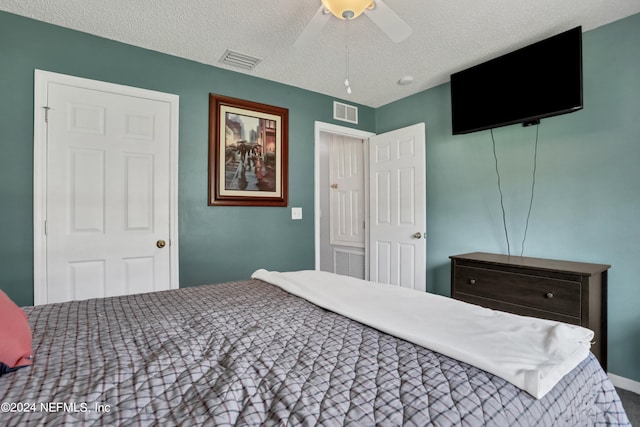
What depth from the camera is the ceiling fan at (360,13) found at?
1.66 meters

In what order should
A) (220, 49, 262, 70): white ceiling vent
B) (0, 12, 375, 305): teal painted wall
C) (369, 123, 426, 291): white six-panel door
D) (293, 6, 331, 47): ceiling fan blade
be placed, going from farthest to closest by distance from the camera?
1. (369, 123, 426, 291): white six-panel door
2. (220, 49, 262, 70): white ceiling vent
3. (0, 12, 375, 305): teal painted wall
4. (293, 6, 331, 47): ceiling fan blade

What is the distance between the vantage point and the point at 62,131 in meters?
2.29

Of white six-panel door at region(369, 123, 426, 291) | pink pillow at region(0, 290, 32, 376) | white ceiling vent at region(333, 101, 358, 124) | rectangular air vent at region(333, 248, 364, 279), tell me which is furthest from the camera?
rectangular air vent at region(333, 248, 364, 279)

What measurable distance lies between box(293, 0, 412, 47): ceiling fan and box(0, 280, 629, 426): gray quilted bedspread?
1.55 meters

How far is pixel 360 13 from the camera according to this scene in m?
1.71

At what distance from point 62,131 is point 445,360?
2787 millimetres

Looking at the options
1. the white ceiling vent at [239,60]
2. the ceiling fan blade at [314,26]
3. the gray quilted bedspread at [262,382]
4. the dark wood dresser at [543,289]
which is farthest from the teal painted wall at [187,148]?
the dark wood dresser at [543,289]

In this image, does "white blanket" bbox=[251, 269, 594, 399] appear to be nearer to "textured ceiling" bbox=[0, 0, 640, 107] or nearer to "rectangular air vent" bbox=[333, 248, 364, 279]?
"textured ceiling" bbox=[0, 0, 640, 107]

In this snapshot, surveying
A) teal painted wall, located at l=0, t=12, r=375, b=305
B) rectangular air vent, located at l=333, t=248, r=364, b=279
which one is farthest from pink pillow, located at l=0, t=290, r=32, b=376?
rectangular air vent, located at l=333, t=248, r=364, b=279

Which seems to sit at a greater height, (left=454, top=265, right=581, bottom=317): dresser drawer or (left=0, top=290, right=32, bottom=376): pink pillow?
(left=0, top=290, right=32, bottom=376): pink pillow

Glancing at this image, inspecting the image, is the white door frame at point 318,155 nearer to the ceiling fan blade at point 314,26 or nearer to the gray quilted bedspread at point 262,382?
the ceiling fan blade at point 314,26

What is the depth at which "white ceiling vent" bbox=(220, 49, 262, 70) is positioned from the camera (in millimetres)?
2678

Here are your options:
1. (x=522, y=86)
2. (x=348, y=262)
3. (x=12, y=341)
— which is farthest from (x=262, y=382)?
(x=348, y=262)

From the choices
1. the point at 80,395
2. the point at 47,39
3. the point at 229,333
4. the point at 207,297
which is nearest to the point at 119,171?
the point at 47,39
